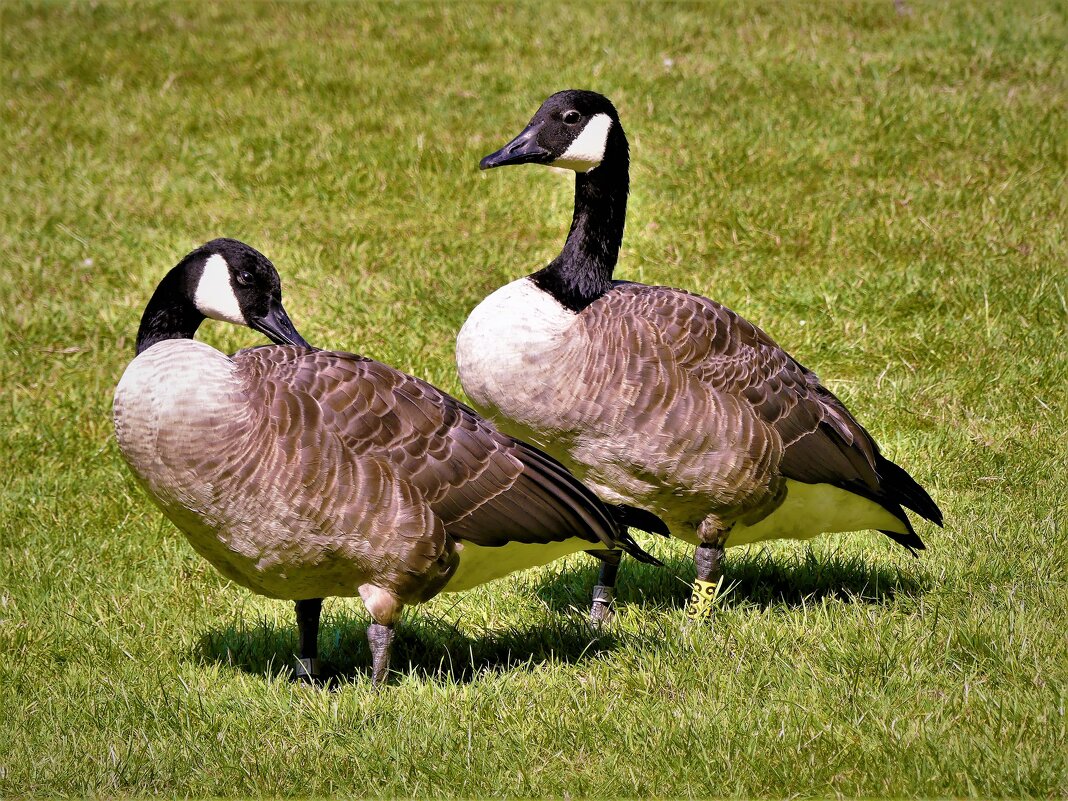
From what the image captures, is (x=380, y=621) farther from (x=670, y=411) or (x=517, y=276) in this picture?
(x=517, y=276)

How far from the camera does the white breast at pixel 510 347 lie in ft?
17.1

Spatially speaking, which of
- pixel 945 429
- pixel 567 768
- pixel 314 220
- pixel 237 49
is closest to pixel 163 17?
pixel 237 49

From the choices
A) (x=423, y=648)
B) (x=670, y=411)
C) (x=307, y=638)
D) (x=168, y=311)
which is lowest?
(x=423, y=648)

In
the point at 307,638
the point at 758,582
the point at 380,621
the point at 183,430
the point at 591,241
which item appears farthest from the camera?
the point at 758,582

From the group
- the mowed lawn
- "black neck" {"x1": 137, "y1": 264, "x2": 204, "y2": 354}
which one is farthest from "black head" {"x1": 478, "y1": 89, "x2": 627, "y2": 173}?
the mowed lawn

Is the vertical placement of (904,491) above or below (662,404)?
below

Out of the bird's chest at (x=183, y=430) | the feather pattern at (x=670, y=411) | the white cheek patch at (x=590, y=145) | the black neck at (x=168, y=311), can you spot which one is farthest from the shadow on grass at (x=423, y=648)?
the white cheek patch at (x=590, y=145)

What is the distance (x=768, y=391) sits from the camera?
5355 millimetres

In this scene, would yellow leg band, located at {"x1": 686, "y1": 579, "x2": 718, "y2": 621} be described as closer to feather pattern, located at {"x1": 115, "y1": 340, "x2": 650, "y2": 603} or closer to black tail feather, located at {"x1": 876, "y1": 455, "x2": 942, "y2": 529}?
feather pattern, located at {"x1": 115, "y1": 340, "x2": 650, "y2": 603}

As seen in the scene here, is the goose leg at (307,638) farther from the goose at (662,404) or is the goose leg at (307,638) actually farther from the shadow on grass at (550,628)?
the goose at (662,404)

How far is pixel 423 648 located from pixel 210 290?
1796 mm

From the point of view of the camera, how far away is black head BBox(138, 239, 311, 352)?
4852 millimetres

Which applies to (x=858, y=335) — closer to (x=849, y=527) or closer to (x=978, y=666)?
(x=849, y=527)

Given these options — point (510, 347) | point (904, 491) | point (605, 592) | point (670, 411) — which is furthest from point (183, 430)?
point (904, 491)
